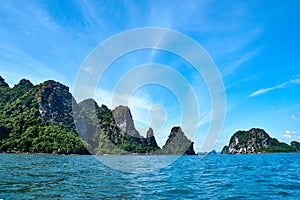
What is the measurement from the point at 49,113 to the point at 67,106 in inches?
823

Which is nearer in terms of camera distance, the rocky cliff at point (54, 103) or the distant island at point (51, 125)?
the distant island at point (51, 125)

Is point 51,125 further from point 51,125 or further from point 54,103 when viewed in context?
point 54,103

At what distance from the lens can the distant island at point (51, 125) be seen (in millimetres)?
122812

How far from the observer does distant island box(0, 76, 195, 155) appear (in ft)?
403

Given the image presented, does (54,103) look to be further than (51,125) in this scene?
Yes

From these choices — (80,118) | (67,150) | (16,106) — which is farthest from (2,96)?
(67,150)

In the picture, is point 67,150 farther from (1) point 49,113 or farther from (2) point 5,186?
(2) point 5,186

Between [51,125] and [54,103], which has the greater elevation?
[54,103]

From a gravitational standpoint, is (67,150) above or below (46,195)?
above

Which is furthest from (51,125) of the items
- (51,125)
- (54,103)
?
(54,103)

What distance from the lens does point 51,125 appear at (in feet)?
478

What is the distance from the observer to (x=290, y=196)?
14219mm

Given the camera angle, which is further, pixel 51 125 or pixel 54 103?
pixel 54 103

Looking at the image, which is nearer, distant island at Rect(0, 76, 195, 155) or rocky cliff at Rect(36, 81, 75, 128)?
distant island at Rect(0, 76, 195, 155)
